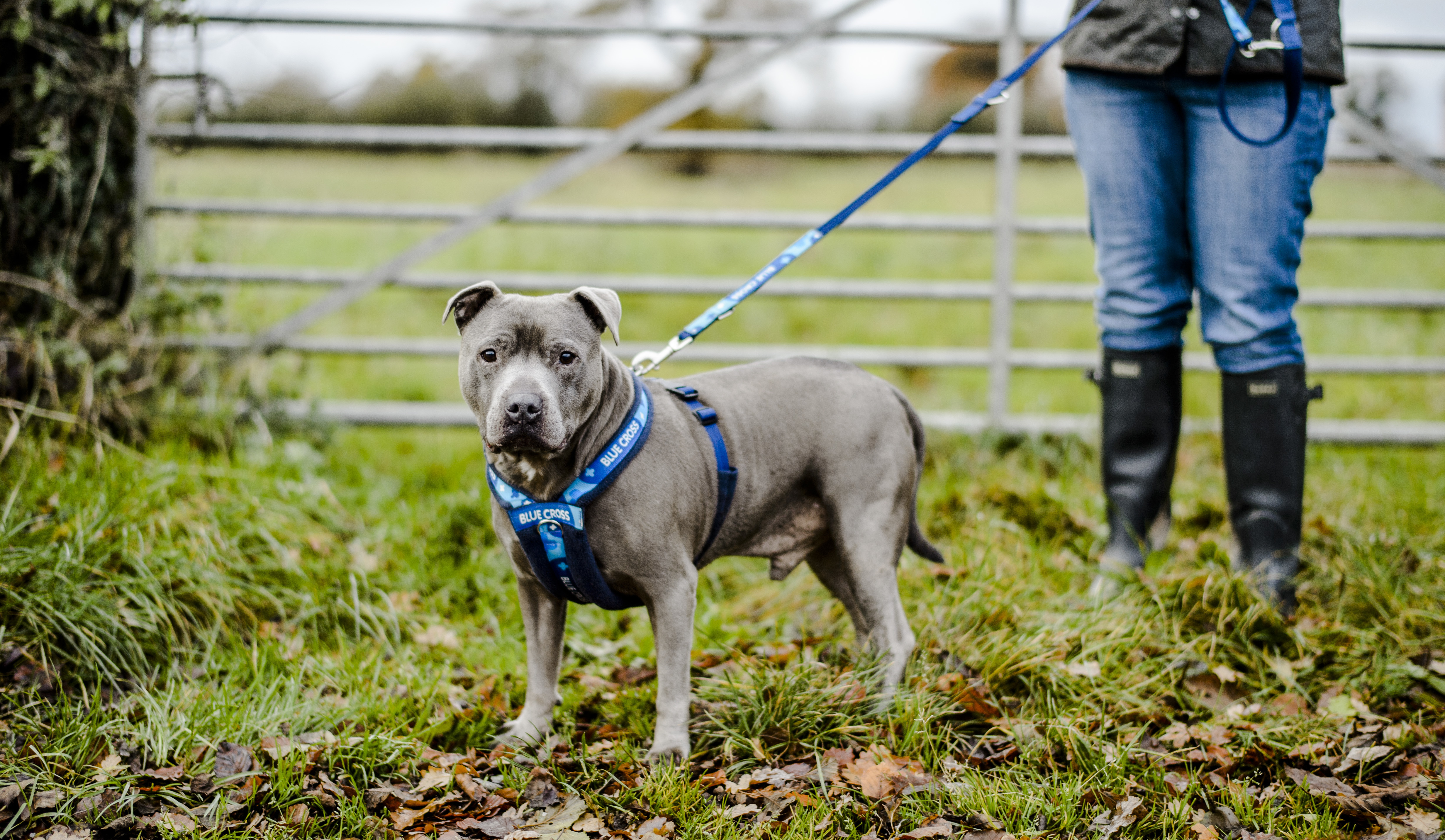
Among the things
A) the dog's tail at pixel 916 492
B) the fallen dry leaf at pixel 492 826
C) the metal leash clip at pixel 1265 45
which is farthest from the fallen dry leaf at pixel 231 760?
the metal leash clip at pixel 1265 45

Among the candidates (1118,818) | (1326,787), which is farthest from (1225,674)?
(1118,818)

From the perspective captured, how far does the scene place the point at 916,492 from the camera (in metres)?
2.85

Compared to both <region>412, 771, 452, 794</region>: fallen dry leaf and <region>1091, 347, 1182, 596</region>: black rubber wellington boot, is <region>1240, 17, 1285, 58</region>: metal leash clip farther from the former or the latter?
<region>412, 771, 452, 794</region>: fallen dry leaf

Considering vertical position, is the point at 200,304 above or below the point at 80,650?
above

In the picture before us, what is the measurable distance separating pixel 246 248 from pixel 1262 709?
463cm

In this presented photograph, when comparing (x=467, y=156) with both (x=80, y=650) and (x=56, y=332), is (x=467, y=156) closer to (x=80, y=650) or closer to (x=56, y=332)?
(x=56, y=332)

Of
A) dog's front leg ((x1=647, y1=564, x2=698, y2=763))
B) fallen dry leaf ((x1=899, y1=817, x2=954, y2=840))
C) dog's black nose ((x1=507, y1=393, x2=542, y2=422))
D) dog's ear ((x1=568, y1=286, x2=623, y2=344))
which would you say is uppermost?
dog's ear ((x1=568, y1=286, x2=623, y2=344))

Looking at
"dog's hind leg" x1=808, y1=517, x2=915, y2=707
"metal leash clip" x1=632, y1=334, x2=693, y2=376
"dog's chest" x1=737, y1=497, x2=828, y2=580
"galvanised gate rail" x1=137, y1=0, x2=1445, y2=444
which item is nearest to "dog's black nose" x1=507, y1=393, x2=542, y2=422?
"metal leash clip" x1=632, y1=334, x2=693, y2=376

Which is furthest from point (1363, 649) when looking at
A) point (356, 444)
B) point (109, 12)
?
point (109, 12)

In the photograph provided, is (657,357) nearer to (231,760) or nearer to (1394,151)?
(231,760)

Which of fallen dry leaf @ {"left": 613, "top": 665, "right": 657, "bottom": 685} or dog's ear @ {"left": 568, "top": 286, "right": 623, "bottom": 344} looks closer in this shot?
dog's ear @ {"left": 568, "top": 286, "right": 623, "bottom": 344}

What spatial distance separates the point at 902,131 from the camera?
13.8 metres

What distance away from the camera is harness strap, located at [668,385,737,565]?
2494 millimetres

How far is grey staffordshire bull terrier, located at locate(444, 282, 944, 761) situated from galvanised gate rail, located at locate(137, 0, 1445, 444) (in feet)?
6.05
